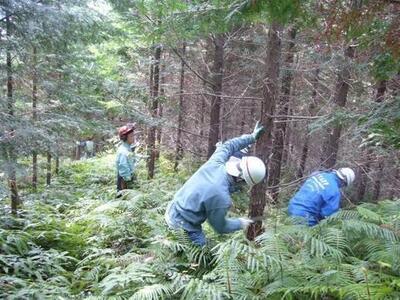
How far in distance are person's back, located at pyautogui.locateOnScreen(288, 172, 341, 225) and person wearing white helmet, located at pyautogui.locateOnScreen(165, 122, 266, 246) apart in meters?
1.60

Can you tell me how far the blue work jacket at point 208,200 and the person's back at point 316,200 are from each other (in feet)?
5.50

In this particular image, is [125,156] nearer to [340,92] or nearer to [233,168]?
[233,168]

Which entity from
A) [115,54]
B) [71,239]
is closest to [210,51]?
[115,54]

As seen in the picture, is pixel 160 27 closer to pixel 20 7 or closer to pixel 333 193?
pixel 20 7

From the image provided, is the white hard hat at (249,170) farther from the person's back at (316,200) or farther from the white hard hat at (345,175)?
the white hard hat at (345,175)

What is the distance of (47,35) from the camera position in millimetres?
7281

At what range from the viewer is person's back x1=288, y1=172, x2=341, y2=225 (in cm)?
630

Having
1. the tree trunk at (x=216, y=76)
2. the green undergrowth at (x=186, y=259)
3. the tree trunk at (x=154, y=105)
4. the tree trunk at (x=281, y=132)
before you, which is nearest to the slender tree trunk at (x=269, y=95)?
the green undergrowth at (x=186, y=259)

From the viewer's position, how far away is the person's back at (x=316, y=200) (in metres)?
6.30

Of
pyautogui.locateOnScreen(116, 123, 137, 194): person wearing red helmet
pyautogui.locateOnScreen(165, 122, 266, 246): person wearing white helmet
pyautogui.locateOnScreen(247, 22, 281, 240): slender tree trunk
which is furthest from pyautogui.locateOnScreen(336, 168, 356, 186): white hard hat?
pyautogui.locateOnScreen(116, 123, 137, 194): person wearing red helmet

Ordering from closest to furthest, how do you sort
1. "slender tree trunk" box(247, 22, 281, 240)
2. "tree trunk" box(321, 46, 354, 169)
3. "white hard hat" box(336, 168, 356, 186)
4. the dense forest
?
the dense forest → "slender tree trunk" box(247, 22, 281, 240) → "white hard hat" box(336, 168, 356, 186) → "tree trunk" box(321, 46, 354, 169)

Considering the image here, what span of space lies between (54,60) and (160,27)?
6432mm

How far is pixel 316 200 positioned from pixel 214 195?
225cm

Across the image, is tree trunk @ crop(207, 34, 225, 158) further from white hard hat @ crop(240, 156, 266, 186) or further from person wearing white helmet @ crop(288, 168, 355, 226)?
white hard hat @ crop(240, 156, 266, 186)
